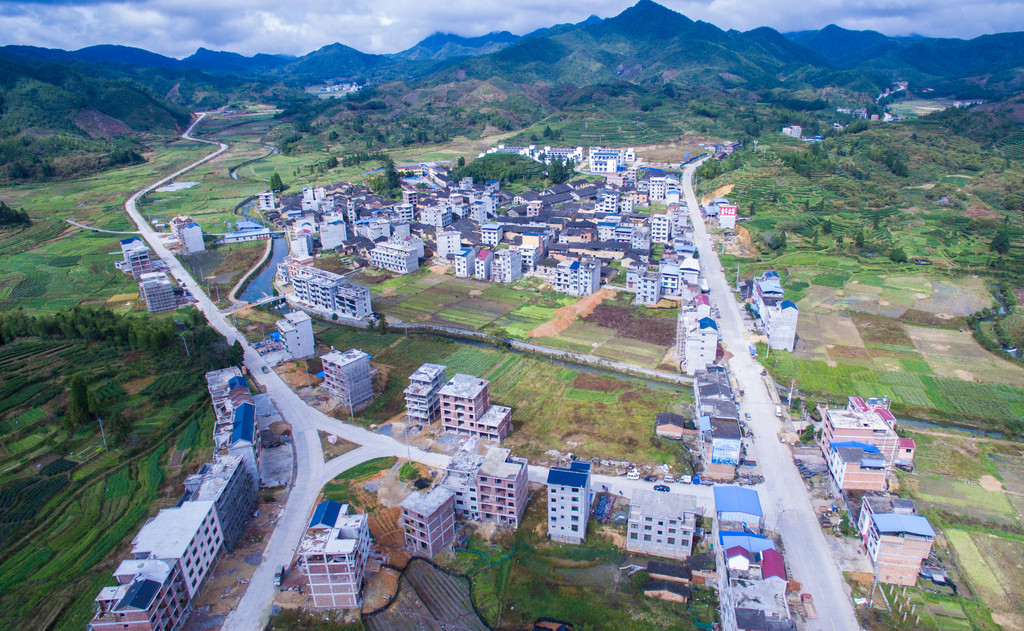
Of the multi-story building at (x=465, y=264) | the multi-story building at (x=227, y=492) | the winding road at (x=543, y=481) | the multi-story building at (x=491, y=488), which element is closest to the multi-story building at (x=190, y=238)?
the winding road at (x=543, y=481)

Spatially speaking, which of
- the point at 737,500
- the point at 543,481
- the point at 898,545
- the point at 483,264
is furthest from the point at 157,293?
the point at 898,545

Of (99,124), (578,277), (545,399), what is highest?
(99,124)

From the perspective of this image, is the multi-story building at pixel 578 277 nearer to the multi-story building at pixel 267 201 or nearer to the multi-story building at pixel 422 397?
the multi-story building at pixel 422 397

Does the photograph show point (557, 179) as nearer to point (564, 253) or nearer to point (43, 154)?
point (564, 253)

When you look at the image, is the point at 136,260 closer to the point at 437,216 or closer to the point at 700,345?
the point at 437,216

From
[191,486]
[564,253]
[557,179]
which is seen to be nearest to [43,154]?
[557,179]
